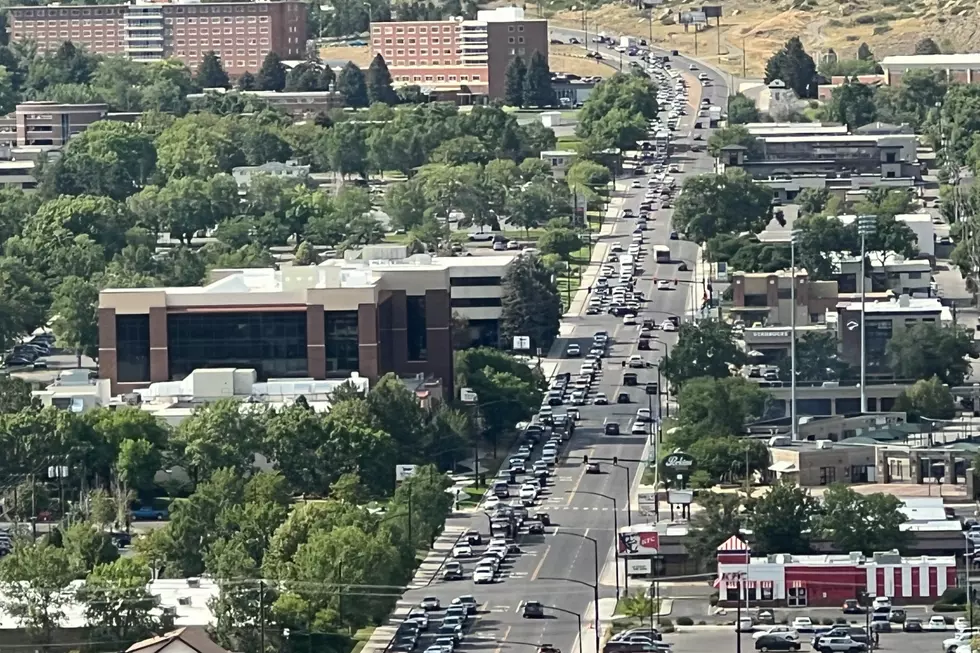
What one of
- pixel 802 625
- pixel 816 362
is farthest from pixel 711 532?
pixel 816 362

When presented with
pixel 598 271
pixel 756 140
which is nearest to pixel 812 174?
pixel 756 140

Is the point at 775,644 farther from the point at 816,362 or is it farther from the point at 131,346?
the point at 131,346

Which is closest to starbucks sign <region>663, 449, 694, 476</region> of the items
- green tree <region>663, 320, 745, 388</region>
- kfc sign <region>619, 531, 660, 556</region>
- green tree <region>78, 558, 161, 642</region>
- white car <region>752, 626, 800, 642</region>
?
kfc sign <region>619, 531, 660, 556</region>

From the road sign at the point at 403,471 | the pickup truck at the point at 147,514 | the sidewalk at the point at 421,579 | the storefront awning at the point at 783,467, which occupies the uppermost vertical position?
the road sign at the point at 403,471

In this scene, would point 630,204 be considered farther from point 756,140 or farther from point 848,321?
point 848,321

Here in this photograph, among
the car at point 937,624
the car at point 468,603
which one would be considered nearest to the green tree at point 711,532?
the car at point 468,603

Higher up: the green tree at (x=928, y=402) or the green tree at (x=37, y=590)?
the green tree at (x=37, y=590)

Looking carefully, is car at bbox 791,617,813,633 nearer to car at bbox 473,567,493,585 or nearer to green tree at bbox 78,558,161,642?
car at bbox 473,567,493,585

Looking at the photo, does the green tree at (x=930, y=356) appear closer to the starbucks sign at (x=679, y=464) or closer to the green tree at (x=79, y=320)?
the starbucks sign at (x=679, y=464)
